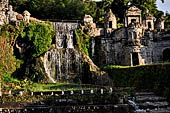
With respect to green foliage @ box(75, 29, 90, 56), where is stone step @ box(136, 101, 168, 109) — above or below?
below

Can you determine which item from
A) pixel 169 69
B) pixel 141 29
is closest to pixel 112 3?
pixel 141 29

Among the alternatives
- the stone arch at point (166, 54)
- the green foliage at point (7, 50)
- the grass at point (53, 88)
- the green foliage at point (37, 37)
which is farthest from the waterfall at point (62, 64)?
the stone arch at point (166, 54)

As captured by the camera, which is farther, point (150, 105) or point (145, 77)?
point (145, 77)

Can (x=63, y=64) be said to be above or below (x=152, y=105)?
above

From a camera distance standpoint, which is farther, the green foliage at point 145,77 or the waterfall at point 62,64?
the waterfall at point 62,64

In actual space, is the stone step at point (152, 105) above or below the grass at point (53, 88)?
below

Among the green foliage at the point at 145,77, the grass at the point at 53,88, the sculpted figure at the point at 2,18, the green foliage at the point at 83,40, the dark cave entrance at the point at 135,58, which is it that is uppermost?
the sculpted figure at the point at 2,18

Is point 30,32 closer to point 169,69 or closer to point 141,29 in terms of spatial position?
point 141,29

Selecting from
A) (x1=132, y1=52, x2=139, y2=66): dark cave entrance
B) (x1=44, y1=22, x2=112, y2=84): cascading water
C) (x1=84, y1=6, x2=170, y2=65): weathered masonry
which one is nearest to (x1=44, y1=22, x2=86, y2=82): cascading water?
(x1=44, y1=22, x2=112, y2=84): cascading water

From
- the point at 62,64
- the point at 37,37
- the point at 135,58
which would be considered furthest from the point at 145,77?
the point at 37,37

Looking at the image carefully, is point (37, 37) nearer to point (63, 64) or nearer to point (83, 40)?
point (63, 64)

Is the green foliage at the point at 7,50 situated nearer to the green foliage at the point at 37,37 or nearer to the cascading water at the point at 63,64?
the green foliage at the point at 37,37

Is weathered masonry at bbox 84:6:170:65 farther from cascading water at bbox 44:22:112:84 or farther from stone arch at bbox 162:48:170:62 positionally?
cascading water at bbox 44:22:112:84

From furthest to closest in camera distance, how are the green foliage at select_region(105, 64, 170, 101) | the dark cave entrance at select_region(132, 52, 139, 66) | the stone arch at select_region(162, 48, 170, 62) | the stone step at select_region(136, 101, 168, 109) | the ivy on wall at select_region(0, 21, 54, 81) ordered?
the stone arch at select_region(162, 48, 170, 62)
the dark cave entrance at select_region(132, 52, 139, 66)
the ivy on wall at select_region(0, 21, 54, 81)
the green foliage at select_region(105, 64, 170, 101)
the stone step at select_region(136, 101, 168, 109)
